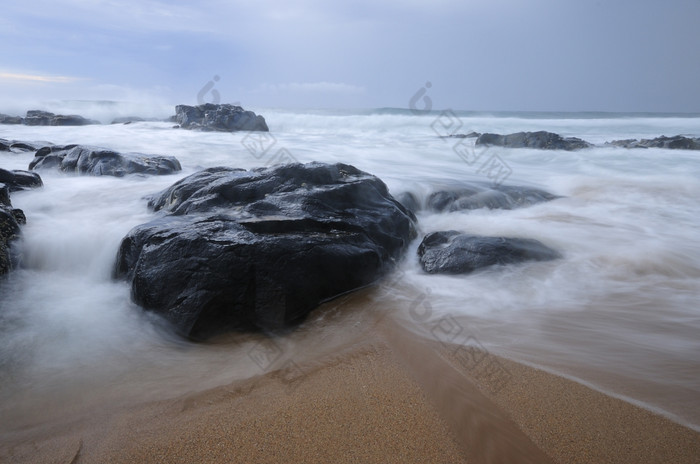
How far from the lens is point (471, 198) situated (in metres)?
6.77

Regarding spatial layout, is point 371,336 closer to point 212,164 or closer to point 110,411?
point 110,411

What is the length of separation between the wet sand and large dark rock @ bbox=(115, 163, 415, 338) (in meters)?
0.74

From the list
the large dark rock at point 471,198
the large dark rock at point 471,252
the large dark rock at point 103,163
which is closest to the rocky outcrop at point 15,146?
the large dark rock at point 103,163

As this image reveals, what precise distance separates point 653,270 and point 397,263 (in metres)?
2.52

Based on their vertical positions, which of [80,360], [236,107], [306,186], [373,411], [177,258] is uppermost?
[236,107]

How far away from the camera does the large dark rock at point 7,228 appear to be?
3580 millimetres

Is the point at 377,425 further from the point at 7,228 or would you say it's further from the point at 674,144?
the point at 674,144

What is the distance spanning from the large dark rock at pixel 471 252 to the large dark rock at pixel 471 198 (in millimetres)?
1928

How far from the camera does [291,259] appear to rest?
3.28m

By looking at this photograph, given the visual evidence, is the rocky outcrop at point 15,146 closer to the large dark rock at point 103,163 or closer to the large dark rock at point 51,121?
the large dark rock at point 103,163

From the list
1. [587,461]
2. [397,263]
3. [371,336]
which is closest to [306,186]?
[397,263]

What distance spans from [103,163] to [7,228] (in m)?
4.01

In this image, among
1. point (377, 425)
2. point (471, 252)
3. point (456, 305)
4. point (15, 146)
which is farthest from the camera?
point (15, 146)

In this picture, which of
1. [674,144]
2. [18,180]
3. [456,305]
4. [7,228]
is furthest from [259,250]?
[674,144]
